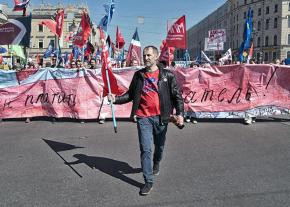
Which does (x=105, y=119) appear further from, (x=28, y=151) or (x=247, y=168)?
(x=247, y=168)

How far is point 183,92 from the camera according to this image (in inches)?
433

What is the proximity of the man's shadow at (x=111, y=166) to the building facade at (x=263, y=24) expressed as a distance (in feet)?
214

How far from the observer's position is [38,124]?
10.6 m

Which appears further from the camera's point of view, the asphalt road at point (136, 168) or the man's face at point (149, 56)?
the man's face at point (149, 56)

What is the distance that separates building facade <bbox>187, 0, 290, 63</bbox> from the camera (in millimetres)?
83062

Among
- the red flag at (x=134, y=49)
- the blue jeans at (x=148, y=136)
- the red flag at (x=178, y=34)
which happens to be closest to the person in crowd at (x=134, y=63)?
the red flag at (x=134, y=49)

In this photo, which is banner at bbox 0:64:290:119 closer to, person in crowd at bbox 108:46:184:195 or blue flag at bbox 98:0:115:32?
blue flag at bbox 98:0:115:32

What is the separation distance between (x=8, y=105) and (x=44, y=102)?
101cm

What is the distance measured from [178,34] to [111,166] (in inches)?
331

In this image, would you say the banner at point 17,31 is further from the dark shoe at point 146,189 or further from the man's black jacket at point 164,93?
the dark shoe at point 146,189

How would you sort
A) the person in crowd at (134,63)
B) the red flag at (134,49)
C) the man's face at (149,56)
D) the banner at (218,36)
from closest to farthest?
the man's face at (149,56) < the person in crowd at (134,63) < the red flag at (134,49) < the banner at (218,36)

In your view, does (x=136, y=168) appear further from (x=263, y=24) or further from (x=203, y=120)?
(x=263, y=24)

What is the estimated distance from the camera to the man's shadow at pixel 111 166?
18.2ft

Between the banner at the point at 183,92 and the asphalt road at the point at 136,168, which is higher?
the banner at the point at 183,92
